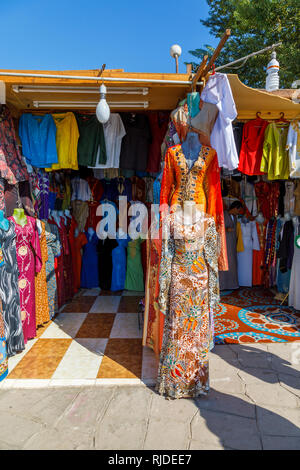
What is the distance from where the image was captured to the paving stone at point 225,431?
1969mm

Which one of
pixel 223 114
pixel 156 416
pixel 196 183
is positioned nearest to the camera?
pixel 156 416

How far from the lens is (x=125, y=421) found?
85.4 inches

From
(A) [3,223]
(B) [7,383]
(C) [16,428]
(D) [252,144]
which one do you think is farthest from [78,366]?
(D) [252,144]

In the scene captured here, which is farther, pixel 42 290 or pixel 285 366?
pixel 42 290

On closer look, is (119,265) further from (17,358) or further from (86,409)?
(86,409)

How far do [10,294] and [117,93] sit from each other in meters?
2.35

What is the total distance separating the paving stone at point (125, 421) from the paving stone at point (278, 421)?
87 centimetres

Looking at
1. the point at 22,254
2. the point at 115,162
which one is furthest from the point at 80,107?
the point at 22,254

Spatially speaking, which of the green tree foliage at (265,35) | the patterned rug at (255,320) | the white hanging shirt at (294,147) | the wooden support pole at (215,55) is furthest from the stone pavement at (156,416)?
the green tree foliage at (265,35)

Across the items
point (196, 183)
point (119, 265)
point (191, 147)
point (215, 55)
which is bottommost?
point (119, 265)

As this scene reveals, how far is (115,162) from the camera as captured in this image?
147 inches

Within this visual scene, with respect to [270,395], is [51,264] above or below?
above

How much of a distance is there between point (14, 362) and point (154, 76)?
→ 3209 mm
